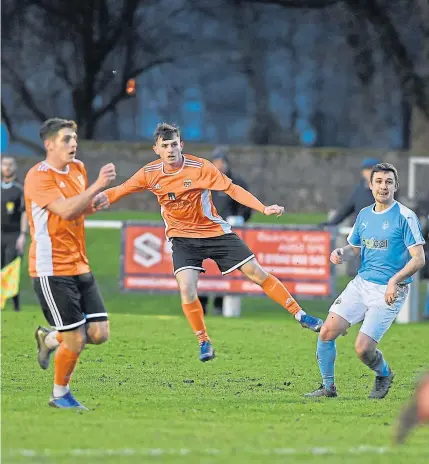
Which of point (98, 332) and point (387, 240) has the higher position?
point (387, 240)

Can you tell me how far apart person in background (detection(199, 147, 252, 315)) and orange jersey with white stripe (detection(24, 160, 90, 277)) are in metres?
8.52

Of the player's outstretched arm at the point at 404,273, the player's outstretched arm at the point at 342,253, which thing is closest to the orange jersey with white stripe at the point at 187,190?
the player's outstretched arm at the point at 342,253

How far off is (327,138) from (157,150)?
140 ft

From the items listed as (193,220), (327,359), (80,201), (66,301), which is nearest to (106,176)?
(80,201)

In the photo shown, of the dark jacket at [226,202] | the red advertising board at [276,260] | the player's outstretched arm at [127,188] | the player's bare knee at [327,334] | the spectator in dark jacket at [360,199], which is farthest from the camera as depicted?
the red advertising board at [276,260]

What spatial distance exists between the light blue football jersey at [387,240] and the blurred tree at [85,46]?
24496mm

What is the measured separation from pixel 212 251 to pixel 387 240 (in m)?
2.38

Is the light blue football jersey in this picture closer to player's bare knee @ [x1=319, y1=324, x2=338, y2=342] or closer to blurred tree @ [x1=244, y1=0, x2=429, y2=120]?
player's bare knee @ [x1=319, y1=324, x2=338, y2=342]

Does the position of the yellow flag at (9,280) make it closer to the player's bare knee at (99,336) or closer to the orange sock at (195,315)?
the orange sock at (195,315)

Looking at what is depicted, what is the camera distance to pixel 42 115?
122 ft

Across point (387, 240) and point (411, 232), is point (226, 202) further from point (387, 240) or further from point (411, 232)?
point (411, 232)

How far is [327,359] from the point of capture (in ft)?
37.3

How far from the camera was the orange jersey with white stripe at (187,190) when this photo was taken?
12.8 m

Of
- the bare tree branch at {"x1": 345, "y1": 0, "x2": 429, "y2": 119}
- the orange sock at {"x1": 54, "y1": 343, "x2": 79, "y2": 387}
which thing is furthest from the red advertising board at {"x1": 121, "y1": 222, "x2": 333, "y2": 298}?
the bare tree branch at {"x1": 345, "y1": 0, "x2": 429, "y2": 119}
